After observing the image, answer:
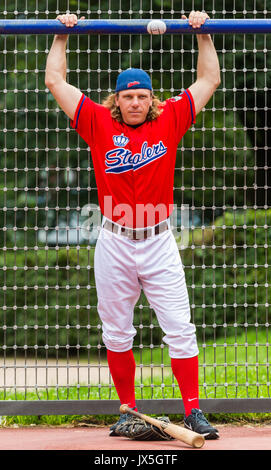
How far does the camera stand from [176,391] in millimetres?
5785

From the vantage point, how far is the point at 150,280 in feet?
13.7

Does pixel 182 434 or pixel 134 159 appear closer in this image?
pixel 182 434

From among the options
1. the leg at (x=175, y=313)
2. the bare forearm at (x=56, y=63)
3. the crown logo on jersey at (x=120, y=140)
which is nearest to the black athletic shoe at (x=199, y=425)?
the leg at (x=175, y=313)

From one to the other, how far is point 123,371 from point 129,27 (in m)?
1.87

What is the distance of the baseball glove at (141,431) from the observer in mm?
4117

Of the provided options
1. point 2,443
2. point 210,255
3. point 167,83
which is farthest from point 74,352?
point 2,443

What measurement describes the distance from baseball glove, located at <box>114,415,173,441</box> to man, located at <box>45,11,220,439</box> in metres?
0.02

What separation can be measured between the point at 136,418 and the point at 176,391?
1560 millimetres

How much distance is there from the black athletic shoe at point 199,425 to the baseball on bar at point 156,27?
2007 millimetres

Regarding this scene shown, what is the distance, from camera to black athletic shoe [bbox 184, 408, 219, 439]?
409 cm

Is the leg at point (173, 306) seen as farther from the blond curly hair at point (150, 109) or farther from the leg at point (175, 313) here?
the blond curly hair at point (150, 109)

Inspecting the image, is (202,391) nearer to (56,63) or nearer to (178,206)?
(56,63)

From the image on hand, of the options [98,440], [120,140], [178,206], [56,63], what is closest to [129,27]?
[56,63]

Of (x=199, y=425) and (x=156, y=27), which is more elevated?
(x=156, y=27)
